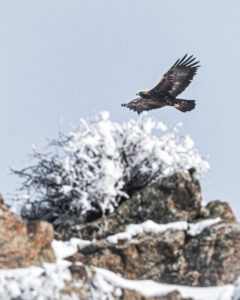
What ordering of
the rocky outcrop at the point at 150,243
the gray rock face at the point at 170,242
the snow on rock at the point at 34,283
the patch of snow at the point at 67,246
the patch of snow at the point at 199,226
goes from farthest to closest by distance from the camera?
the patch of snow at the point at 199,226
the patch of snow at the point at 67,246
the gray rock face at the point at 170,242
the rocky outcrop at the point at 150,243
the snow on rock at the point at 34,283

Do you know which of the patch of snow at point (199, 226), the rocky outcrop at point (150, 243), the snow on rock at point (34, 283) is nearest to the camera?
the snow on rock at point (34, 283)

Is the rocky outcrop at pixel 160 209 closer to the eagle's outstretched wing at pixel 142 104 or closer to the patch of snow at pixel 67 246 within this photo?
the patch of snow at pixel 67 246

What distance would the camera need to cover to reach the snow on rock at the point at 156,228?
971cm

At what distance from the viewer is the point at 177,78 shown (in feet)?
57.2

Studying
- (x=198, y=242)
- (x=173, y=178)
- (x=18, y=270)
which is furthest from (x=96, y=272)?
(x=173, y=178)

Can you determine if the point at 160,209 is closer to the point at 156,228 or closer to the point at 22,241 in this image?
the point at 156,228

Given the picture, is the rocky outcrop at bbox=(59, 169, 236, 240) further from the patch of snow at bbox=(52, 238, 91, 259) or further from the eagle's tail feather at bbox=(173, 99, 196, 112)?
the eagle's tail feather at bbox=(173, 99, 196, 112)

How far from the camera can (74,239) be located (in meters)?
9.89

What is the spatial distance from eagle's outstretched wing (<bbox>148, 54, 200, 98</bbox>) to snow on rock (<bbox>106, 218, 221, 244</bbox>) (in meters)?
8.53

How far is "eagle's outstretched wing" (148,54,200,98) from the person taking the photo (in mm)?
17109

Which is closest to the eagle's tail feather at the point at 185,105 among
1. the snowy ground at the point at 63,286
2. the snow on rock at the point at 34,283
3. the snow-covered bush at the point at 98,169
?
the snow-covered bush at the point at 98,169

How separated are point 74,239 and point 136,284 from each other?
1.94 m

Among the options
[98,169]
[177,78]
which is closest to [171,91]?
[177,78]

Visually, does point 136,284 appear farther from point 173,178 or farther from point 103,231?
Result: point 173,178
